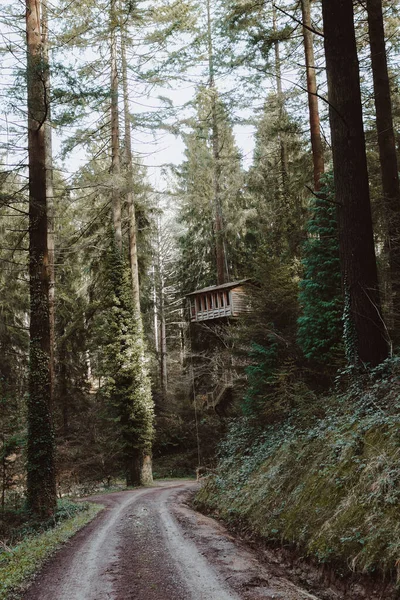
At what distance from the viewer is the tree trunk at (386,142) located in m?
10.1

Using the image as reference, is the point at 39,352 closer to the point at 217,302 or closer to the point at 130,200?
the point at 130,200

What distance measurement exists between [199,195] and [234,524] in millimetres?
20001

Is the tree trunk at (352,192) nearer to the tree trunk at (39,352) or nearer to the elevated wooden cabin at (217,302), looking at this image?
the tree trunk at (39,352)

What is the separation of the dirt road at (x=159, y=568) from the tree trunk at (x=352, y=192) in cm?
351

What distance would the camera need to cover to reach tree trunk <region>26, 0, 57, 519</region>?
10609 mm

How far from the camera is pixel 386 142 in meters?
11.0

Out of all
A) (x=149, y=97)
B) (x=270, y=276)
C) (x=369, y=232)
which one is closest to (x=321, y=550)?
(x=369, y=232)

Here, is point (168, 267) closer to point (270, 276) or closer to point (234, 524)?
point (270, 276)

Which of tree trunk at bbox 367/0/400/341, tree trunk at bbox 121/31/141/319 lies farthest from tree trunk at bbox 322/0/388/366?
tree trunk at bbox 121/31/141/319

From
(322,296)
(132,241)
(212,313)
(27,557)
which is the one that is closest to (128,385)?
(132,241)

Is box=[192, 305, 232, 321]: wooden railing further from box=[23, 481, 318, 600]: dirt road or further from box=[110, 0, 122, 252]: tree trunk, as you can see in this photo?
box=[23, 481, 318, 600]: dirt road

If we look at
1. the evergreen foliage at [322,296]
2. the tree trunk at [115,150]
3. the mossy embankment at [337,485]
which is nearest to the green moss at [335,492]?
the mossy embankment at [337,485]

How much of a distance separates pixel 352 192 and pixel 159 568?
6.04 metres

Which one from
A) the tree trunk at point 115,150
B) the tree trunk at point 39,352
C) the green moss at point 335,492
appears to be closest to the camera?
the green moss at point 335,492
